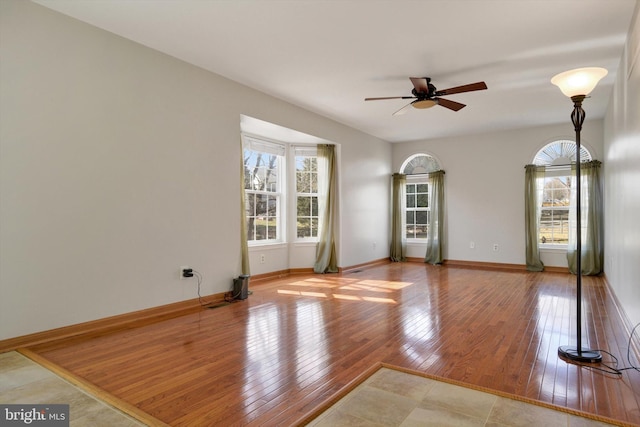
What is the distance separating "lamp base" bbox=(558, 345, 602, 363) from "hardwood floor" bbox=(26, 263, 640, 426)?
0.30 ft

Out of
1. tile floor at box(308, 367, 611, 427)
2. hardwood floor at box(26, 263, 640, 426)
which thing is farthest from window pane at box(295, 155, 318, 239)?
tile floor at box(308, 367, 611, 427)

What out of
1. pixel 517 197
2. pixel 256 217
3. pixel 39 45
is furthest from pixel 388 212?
pixel 39 45

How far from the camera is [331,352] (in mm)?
2871

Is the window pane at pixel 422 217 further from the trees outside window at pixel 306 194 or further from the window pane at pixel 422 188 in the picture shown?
the trees outside window at pixel 306 194

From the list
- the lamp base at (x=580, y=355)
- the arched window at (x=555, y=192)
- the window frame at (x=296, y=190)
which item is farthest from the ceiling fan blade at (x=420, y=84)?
the arched window at (x=555, y=192)

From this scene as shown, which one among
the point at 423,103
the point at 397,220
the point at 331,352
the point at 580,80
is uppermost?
the point at 423,103

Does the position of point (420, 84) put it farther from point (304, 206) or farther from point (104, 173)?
point (104, 173)

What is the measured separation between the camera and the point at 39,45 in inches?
121

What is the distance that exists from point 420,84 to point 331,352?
311cm

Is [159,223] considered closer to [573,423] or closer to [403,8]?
[403,8]

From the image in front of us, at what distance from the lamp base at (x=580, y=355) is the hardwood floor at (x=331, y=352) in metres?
0.09

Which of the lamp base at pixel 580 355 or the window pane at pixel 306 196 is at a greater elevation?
the window pane at pixel 306 196

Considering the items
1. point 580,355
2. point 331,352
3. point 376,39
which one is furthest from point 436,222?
point 331,352

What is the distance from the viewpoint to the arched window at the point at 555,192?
22.8 feet
